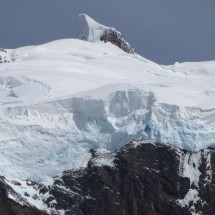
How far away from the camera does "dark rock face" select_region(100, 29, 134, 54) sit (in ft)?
446

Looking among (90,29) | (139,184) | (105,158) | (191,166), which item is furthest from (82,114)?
(90,29)

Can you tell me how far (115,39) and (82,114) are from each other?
42.8m

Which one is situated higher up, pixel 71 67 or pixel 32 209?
pixel 71 67

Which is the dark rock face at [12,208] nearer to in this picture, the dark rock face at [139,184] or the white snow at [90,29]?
the dark rock face at [139,184]

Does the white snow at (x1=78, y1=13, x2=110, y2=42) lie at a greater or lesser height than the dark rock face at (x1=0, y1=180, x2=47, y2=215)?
greater

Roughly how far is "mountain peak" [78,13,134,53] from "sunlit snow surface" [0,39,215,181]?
2381 cm

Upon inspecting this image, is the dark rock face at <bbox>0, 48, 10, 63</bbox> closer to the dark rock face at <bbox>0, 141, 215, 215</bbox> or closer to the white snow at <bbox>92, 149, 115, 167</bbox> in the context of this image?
the white snow at <bbox>92, 149, 115, 167</bbox>

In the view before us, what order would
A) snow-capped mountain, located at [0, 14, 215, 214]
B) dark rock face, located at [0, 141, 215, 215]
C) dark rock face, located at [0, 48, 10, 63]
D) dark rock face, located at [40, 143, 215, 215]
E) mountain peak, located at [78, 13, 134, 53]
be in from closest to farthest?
dark rock face, located at [0, 141, 215, 215] < dark rock face, located at [40, 143, 215, 215] < snow-capped mountain, located at [0, 14, 215, 214] < dark rock face, located at [0, 48, 10, 63] < mountain peak, located at [78, 13, 134, 53]

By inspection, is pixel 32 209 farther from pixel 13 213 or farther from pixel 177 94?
pixel 177 94

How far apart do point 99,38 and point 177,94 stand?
3603 centimetres

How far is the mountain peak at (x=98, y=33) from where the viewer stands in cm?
13612

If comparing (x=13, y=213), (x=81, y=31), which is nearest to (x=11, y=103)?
(x=13, y=213)

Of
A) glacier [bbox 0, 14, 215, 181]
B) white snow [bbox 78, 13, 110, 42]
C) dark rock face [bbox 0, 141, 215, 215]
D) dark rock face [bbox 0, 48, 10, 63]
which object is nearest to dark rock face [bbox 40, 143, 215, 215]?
dark rock face [bbox 0, 141, 215, 215]

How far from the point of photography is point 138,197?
297ft
